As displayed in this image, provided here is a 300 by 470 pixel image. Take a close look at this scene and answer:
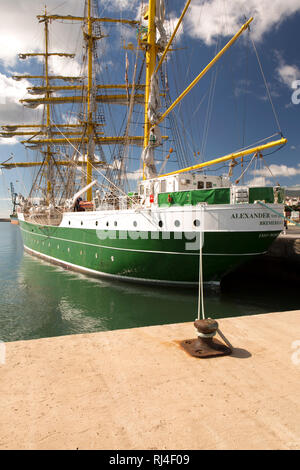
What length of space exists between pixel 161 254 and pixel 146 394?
11.9 m

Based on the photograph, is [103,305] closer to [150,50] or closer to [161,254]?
[161,254]

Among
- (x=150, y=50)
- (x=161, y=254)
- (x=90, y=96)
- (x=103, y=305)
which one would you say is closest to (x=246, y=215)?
(x=161, y=254)

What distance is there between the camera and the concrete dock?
8.10 ft

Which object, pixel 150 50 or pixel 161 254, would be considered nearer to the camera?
pixel 161 254

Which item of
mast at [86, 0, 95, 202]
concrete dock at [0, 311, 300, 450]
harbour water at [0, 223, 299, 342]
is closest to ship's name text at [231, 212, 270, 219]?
harbour water at [0, 223, 299, 342]

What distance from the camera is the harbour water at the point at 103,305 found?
11.2 meters

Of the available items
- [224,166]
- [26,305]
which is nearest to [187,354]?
[26,305]

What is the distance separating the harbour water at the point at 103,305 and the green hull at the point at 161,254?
775 millimetres

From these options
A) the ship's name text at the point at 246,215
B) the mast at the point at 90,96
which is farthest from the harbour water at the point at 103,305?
the mast at the point at 90,96

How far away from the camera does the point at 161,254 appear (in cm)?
1490

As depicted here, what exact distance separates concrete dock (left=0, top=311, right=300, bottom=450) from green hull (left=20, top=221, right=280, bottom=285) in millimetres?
9433

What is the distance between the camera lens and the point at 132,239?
15742 mm

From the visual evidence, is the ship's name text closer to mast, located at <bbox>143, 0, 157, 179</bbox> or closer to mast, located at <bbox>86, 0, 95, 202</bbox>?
mast, located at <bbox>143, 0, 157, 179</bbox>
